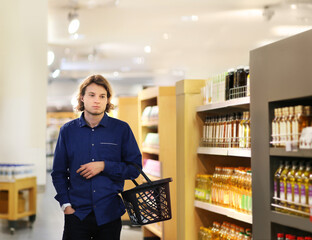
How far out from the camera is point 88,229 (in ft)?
10.3

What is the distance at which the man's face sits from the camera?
10.5ft

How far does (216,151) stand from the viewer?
426 cm

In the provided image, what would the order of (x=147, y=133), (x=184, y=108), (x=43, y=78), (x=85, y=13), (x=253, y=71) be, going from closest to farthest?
(x=253, y=71)
(x=184, y=108)
(x=43, y=78)
(x=147, y=133)
(x=85, y=13)

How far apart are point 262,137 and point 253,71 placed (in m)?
0.47

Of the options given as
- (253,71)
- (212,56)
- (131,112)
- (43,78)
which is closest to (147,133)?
(131,112)

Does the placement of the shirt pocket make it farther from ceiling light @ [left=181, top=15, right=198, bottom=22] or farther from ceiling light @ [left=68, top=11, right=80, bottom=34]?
ceiling light @ [left=181, top=15, right=198, bottom=22]

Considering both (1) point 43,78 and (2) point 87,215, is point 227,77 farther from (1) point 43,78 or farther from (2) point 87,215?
(1) point 43,78

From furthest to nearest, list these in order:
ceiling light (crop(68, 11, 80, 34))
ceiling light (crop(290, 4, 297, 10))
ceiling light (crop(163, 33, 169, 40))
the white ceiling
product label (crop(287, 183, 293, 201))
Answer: ceiling light (crop(163, 33, 169, 40)) < the white ceiling < ceiling light (crop(290, 4, 297, 10)) < ceiling light (crop(68, 11, 80, 34)) < product label (crop(287, 183, 293, 201))

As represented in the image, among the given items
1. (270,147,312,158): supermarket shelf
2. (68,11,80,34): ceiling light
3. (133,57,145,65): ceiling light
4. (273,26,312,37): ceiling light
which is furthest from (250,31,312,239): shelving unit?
(133,57,145,65): ceiling light

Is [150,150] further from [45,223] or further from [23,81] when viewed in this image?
[23,81]

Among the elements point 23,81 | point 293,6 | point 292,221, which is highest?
point 293,6

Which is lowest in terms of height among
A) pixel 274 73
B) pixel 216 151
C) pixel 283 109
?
pixel 216 151

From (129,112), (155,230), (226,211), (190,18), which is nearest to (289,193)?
(226,211)

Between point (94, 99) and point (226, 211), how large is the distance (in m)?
1.55
